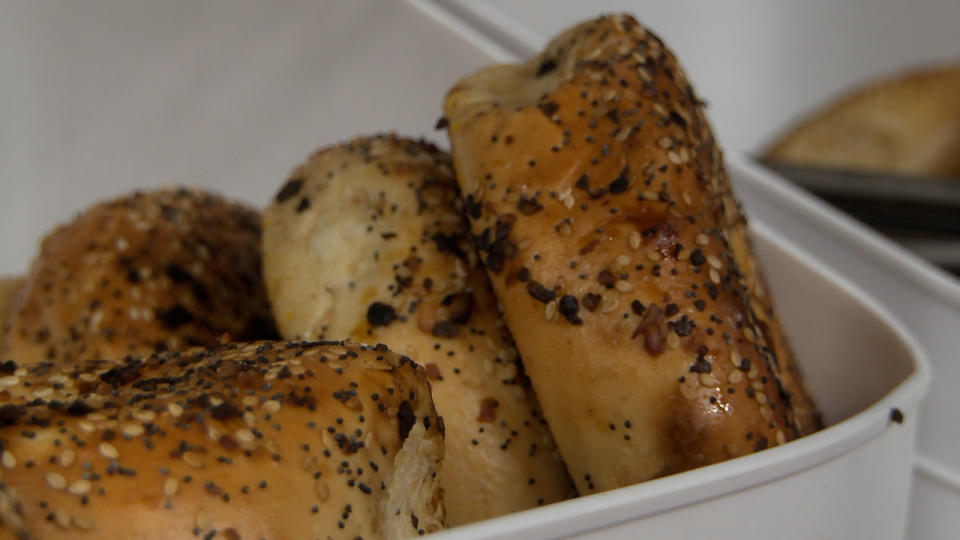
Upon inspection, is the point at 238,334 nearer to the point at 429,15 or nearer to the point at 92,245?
the point at 92,245

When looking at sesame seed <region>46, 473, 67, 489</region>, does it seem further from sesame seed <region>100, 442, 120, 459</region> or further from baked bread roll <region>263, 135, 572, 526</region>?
baked bread roll <region>263, 135, 572, 526</region>

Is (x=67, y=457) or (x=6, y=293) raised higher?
(x=67, y=457)

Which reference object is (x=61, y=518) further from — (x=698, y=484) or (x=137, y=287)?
(x=137, y=287)

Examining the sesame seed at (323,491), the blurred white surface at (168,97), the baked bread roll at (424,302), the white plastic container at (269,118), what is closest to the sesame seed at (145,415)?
the sesame seed at (323,491)

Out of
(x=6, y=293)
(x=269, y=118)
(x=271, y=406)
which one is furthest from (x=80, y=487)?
(x=269, y=118)

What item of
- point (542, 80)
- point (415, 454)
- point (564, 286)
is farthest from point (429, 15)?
point (415, 454)
